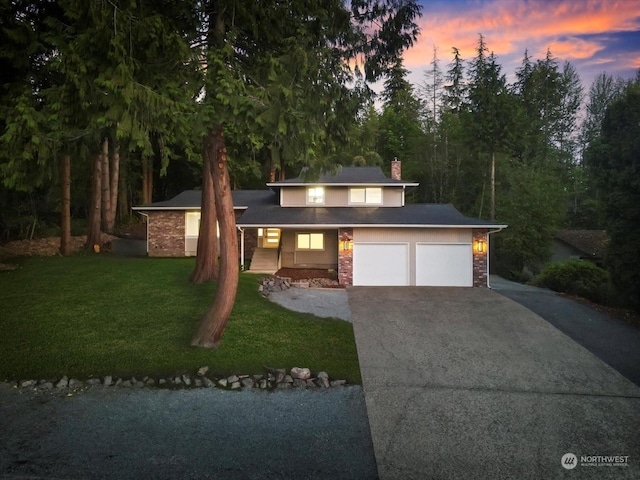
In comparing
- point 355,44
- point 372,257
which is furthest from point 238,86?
point 372,257

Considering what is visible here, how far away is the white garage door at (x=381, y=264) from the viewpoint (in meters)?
14.8

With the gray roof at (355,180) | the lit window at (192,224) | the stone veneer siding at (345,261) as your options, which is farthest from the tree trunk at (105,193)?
the stone veneer siding at (345,261)

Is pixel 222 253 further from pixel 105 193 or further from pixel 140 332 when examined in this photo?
pixel 105 193

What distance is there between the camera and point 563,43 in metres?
11.2

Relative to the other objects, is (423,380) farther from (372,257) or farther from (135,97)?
(372,257)

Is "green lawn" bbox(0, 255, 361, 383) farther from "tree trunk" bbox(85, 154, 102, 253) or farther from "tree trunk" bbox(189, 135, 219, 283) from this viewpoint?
"tree trunk" bbox(85, 154, 102, 253)

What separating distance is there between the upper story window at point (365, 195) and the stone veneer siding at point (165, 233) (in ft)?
28.9

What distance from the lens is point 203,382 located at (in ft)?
19.6

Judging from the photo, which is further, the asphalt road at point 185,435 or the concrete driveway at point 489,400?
the concrete driveway at point 489,400

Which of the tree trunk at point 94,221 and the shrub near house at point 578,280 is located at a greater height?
the tree trunk at point 94,221

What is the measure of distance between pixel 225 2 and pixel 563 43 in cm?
1012

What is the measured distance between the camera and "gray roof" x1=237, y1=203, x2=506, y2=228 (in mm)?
14617

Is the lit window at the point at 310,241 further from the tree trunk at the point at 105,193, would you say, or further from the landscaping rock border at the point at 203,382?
the tree trunk at the point at 105,193

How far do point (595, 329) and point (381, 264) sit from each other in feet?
23.4
